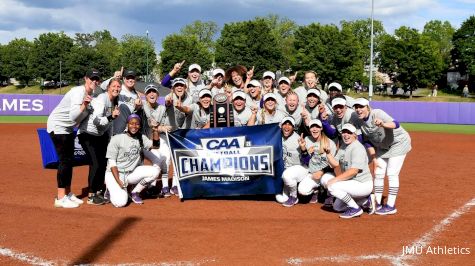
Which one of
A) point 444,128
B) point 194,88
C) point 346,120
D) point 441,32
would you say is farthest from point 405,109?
point 441,32

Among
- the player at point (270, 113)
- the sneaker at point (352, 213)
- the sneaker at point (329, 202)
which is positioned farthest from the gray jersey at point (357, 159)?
the player at point (270, 113)

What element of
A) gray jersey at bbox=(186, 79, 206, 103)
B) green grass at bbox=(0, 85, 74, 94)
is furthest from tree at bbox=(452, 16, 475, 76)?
gray jersey at bbox=(186, 79, 206, 103)

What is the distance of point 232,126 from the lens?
7992 mm

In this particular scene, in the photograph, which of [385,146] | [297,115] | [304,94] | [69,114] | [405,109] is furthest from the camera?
[405,109]

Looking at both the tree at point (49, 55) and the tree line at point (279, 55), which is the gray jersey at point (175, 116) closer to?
the tree line at point (279, 55)

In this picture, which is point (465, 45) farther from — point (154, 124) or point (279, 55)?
point (154, 124)

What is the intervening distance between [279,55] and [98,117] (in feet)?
192

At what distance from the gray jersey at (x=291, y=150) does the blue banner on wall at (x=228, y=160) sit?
107 millimetres

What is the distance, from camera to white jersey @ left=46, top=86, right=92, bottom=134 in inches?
279

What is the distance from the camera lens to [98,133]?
7492mm

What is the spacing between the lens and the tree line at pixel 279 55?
6228 centimetres

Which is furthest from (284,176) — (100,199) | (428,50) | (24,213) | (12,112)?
(428,50)

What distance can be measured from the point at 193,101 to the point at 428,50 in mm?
60648

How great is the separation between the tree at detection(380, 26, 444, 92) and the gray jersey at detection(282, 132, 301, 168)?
5814cm
